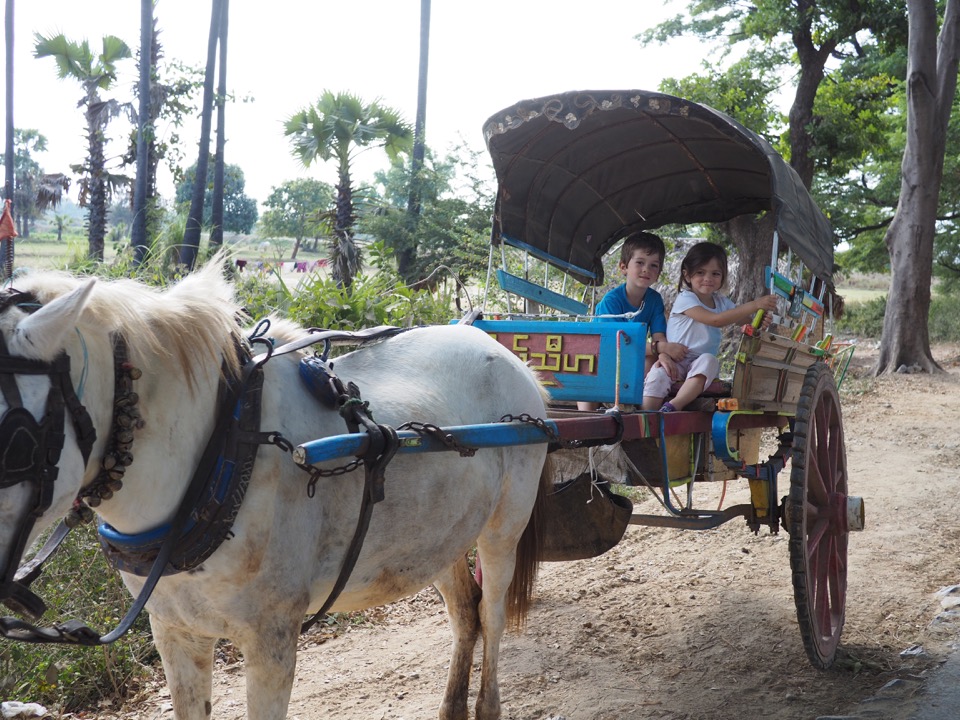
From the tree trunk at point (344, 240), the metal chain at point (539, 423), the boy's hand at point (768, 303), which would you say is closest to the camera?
the metal chain at point (539, 423)

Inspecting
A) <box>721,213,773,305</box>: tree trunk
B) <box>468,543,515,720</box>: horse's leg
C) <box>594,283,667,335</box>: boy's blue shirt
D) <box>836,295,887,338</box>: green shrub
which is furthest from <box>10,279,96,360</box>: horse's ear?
<box>836,295,887,338</box>: green shrub

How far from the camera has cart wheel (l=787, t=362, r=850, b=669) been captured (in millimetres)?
3617

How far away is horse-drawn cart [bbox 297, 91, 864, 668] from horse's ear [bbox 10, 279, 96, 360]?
1.48 meters

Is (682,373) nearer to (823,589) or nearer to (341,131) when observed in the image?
(823,589)

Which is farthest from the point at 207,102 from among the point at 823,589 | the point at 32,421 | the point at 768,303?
the point at 32,421

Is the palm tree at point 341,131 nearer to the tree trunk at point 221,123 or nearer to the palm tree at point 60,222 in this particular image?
the tree trunk at point 221,123

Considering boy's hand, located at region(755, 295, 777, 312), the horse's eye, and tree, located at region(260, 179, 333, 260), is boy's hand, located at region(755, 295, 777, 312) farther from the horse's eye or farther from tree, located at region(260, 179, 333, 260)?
tree, located at region(260, 179, 333, 260)

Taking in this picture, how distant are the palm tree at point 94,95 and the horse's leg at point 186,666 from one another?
17423 millimetres

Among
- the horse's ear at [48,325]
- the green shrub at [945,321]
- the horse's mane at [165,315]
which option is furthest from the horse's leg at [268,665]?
the green shrub at [945,321]

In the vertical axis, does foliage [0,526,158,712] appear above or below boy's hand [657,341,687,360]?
below

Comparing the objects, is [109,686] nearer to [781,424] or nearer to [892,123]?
[781,424]

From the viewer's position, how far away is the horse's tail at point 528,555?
3.64m

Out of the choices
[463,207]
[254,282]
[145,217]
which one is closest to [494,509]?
[254,282]

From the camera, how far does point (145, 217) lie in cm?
1459
